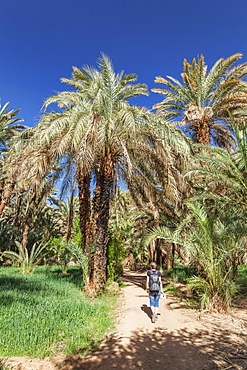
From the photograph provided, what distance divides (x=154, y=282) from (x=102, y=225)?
3134 mm

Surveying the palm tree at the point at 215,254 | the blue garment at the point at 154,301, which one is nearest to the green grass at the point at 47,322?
the blue garment at the point at 154,301

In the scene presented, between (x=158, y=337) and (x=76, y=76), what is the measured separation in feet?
36.1

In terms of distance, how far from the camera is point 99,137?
7992 mm

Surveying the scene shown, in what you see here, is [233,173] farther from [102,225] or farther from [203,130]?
[203,130]

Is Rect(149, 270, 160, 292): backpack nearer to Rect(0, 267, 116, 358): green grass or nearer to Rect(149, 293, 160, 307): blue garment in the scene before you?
Rect(149, 293, 160, 307): blue garment

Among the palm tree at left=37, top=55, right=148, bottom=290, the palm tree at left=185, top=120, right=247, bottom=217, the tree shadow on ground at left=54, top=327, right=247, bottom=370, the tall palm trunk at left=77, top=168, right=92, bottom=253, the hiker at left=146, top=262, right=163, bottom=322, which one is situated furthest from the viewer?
the tall palm trunk at left=77, top=168, right=92, bottom=253

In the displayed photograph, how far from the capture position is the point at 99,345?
14.6ft

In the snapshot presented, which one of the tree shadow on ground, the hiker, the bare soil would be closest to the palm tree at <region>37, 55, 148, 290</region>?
the hiker

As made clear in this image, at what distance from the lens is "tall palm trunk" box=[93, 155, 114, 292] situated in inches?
333

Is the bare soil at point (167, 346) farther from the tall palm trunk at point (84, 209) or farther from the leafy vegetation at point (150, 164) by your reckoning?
the tall palm trunk at point (84, 209)

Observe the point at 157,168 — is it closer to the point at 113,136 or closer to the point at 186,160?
the point at 186,160

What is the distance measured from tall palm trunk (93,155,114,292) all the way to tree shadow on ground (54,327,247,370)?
3.78 m

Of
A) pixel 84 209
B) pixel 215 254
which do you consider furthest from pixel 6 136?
pixel 215 254

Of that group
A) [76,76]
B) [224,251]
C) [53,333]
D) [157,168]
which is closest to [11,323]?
[53,333]
